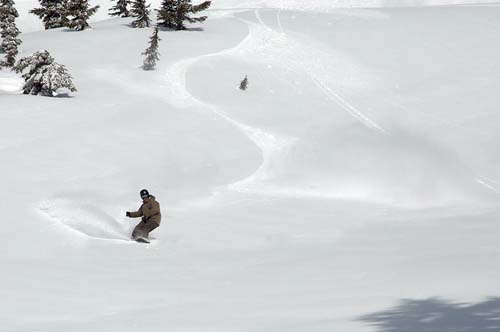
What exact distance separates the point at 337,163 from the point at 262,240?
22.7 feet

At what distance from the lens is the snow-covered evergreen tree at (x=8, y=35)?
94.9 ft

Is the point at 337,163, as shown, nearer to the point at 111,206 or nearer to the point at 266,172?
the point at 266,172

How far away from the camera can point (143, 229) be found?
12961mm

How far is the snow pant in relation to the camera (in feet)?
42.2

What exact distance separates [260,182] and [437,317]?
11729 millimetres

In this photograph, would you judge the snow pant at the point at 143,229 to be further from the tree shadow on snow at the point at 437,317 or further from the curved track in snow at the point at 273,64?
the tree shadow on snow at the point at 437,317

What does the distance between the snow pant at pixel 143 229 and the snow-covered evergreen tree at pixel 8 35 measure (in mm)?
18495

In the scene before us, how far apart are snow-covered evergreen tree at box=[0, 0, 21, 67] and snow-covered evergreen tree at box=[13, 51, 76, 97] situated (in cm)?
670

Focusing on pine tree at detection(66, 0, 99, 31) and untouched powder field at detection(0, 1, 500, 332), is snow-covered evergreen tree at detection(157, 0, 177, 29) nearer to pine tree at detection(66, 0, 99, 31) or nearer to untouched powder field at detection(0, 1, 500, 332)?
untouched powder field at detection(0, 1, 500, 332)

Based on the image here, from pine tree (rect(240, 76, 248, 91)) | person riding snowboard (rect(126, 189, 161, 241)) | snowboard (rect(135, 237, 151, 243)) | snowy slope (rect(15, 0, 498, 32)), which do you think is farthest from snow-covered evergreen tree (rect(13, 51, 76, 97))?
snowy slope (rect(15, 0, 498, 32))

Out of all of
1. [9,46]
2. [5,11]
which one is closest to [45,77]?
[9,46]

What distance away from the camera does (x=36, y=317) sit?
27.0 feet

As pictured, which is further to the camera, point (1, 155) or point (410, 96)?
point (410, 96)

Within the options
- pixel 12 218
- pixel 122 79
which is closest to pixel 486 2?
pixel 122 79
